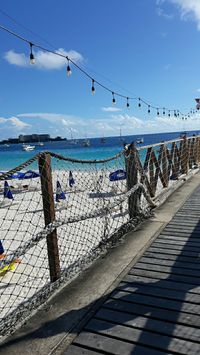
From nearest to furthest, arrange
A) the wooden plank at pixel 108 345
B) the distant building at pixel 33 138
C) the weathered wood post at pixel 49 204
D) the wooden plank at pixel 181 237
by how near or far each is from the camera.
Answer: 1. the wooden plank at pixel 108 345
2. the weathered wood post at pixel 49 204
3. the wooden plank at pixel 181 237
4. the distant building at pixel 33 138

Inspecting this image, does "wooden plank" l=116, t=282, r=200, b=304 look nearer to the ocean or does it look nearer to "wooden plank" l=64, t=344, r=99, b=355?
"wooden plank" l=64, t=344, r=99, b=355

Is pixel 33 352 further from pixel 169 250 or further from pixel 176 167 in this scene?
pixel 176 167

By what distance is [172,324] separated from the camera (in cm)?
225

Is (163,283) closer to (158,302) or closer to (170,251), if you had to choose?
(158,302)

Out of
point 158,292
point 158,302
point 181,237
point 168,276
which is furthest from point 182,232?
point 158,302

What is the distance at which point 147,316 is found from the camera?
2367 mm

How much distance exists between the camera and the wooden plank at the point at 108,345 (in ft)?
6.57

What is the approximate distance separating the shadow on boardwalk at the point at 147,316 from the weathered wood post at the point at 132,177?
1.62 m

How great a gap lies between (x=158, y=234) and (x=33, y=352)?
2.51 meters

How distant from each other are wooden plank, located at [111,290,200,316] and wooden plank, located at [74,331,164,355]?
50cm

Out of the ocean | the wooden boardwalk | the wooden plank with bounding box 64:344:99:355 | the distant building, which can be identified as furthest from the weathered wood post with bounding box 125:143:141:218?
the distant building

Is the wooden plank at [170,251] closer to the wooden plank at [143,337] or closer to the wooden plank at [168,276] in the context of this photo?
the wooden plank at [168,276]

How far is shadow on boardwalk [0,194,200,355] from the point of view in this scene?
206cm

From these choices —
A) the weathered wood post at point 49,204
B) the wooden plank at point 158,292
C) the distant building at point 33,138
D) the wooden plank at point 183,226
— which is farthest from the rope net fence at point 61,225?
the distant building at point 33,138
